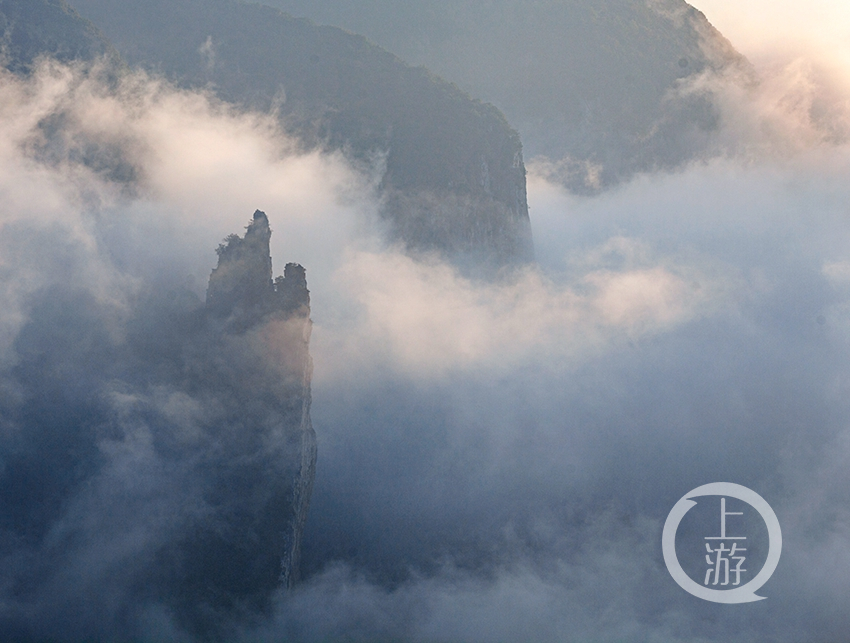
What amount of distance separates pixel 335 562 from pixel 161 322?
50.6 meters

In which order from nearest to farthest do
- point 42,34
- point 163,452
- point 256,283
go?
point 163,452
point 256,283
point 42,34

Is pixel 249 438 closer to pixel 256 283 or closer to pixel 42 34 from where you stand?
pixel 256 283

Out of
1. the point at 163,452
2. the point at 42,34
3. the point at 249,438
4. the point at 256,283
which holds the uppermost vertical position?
the point at 42,34

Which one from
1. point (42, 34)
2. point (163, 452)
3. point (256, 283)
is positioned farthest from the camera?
point (42, 34)

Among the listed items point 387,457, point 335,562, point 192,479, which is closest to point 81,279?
point 192,479

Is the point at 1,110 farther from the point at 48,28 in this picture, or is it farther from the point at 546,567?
the point at 546,567

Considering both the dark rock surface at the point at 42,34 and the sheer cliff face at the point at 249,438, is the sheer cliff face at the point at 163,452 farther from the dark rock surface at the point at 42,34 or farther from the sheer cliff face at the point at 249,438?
the dark rock surface at the point at 42,34

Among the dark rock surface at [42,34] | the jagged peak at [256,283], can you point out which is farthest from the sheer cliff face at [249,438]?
the dark rock surface at [42,34]

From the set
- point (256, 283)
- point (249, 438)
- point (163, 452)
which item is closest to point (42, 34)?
point (256, 283)

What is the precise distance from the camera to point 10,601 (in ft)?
405

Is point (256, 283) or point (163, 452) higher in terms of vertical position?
point (256, 283)

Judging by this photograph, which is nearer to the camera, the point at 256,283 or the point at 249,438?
the point at 249,438

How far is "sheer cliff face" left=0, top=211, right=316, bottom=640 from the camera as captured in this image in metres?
128

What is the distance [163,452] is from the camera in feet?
448
